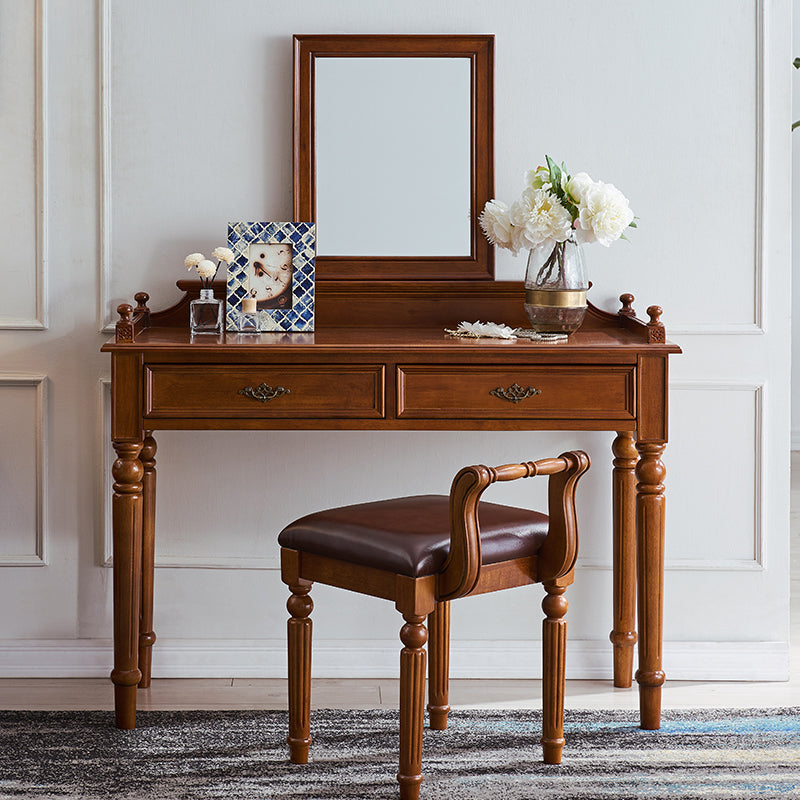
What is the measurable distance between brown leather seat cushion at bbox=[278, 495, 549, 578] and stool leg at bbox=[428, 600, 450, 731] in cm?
31

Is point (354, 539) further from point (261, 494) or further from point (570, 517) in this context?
point (261, 494)

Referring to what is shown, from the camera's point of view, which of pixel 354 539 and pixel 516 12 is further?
pixel 516 12

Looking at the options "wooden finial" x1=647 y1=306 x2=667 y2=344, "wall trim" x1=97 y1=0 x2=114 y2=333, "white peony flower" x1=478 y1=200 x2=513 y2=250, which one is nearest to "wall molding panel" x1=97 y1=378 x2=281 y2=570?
"wall trim" x1=97 y1=0 x2=114 y2=333

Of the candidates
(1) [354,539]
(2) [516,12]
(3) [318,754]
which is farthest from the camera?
(2) [516,12]

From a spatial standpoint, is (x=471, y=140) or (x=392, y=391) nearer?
(x=392, y=391)

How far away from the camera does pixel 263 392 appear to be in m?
2.37

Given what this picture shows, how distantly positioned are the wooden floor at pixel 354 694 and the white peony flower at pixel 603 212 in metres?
1.13

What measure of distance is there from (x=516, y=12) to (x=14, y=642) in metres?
2.08

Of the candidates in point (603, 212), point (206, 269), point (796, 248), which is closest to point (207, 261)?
point (206, 269)

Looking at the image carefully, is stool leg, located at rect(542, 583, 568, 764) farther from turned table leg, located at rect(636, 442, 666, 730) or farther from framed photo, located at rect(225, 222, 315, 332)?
framed photo, located at rect(225, 222, 315, 332)

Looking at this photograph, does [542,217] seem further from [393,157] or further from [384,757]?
[384,757]

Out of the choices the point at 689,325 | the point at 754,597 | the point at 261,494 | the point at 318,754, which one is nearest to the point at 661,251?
the point at 689,325

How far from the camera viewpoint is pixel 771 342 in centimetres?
280

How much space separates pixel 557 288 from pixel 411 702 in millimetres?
1024
